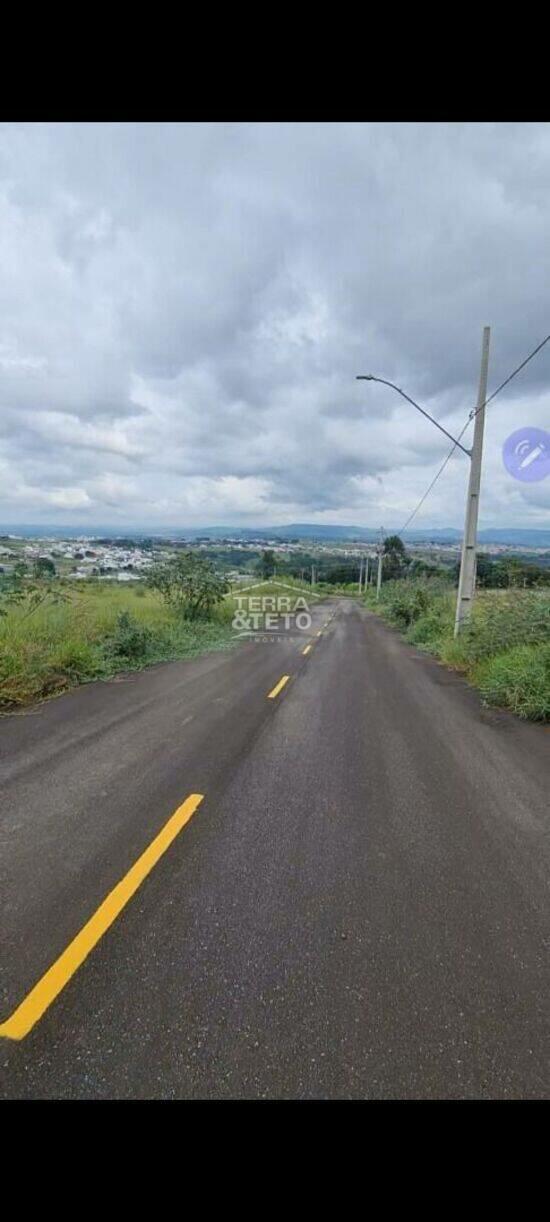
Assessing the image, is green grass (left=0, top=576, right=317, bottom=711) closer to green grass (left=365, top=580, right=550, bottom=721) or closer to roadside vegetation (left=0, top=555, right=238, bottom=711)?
roadside vegetation (left=0, top=555, right=238, bottom=711)

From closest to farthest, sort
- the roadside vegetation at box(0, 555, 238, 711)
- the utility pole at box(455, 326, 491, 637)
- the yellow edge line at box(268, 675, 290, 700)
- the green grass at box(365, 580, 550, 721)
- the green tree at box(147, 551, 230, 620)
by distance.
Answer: the green grass at box(365, 580, 550, 721) → the roadside vegetation at box(0, 555, 238, 711) → the yellow edge line at box(268, 675, 290, 700) → the utility pole at box(455, 326, 491, 637) → the green tree at box(147, 551, 230, 620)

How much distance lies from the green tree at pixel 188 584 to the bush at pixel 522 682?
9770 millimetres

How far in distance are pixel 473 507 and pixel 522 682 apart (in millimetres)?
5457

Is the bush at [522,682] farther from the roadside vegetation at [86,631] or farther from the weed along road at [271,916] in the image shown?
the roadside vegetation at [86,631]

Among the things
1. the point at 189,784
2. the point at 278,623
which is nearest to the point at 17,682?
the point at 189,784

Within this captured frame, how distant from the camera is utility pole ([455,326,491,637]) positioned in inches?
428

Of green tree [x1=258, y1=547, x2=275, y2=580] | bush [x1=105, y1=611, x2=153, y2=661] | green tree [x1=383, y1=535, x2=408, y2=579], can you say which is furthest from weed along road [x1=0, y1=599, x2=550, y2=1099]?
green tree [x1=383, y1=535, x2=408, y2=579]

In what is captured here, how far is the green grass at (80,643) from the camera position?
693 centimetres

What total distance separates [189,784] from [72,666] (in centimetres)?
479

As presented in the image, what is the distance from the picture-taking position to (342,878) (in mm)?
2787

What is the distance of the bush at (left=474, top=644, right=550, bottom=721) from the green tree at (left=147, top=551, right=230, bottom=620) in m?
9.77

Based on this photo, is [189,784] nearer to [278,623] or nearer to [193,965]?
[193,965]

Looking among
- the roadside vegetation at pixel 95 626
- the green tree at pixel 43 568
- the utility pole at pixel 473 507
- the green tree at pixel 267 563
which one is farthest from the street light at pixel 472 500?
the green tree at pixel 267 563

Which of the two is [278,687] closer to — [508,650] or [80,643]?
[80,643]
